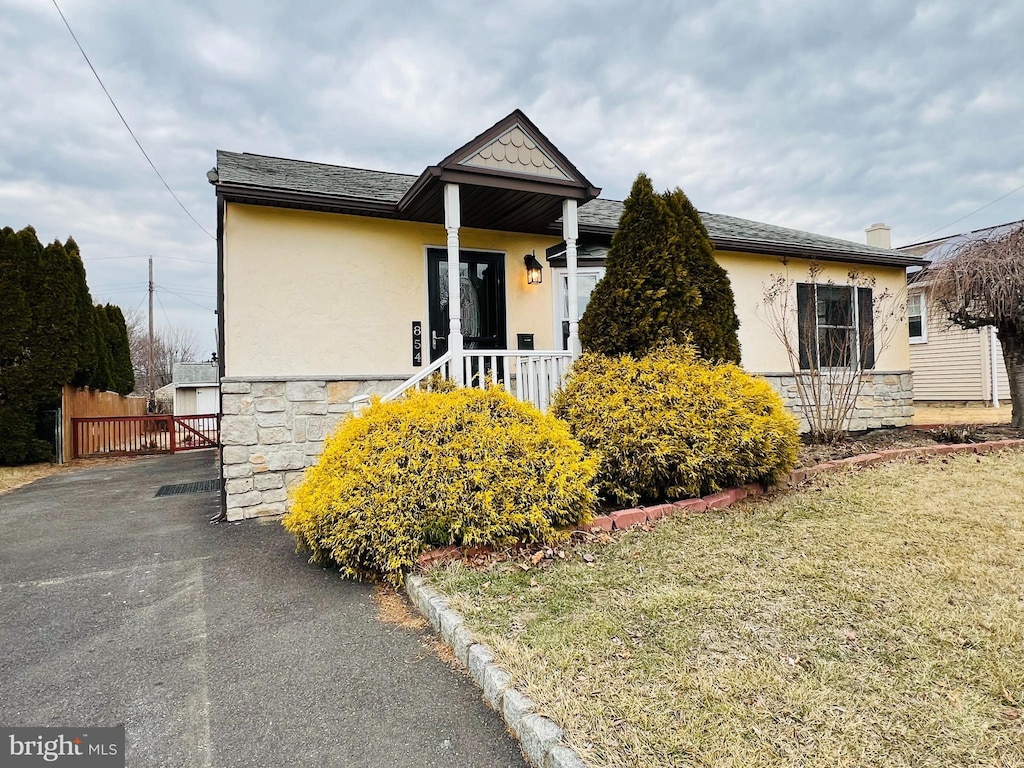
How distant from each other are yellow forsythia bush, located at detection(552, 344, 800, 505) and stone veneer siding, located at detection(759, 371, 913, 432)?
4.31 meters

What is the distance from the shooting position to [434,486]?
334 centimetres

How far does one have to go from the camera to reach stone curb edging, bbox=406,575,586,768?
159 centimetres

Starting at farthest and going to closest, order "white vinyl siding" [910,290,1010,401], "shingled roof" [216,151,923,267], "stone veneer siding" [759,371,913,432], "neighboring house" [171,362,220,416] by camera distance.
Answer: "neighboring house" [171,362,220,416], "white vinyl siding" [910,290,1010,401], "stone veneer siding" [759,371,913,432], "shingled roof" [216,151,923,267]

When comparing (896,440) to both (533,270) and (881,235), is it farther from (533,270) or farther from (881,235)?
(881,235)

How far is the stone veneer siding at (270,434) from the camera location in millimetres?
5281

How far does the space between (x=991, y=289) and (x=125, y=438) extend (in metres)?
16.4

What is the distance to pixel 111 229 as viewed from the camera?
15734 mm

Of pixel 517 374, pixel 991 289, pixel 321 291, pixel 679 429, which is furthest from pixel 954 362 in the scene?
pixel 321 291

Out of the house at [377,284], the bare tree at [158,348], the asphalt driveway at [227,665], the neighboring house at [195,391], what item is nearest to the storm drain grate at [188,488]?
the house at [377,284]

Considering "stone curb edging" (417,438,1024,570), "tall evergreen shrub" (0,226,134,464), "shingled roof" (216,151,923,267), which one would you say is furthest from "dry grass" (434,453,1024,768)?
"tall evergreen shrub" (0,226,134,464)

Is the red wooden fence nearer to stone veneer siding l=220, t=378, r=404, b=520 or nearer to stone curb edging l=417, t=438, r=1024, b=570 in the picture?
stone veneer siding l=220, t=378, r=404, b=520

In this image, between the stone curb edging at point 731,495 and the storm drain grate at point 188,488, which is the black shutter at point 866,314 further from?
the storm drain grate at point 188,488

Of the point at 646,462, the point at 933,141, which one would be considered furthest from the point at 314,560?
the point at 933,141

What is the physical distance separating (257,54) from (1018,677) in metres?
10.0
